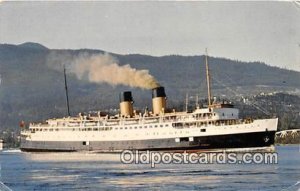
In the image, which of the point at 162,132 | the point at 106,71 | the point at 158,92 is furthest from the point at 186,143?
the point at 106,71

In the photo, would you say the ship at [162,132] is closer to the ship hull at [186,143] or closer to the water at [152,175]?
the ship hull at [186,143]

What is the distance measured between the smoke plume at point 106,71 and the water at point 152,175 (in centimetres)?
106

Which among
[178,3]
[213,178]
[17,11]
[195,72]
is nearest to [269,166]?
[213,178]

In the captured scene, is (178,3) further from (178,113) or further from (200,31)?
(178,113)

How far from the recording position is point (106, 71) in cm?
936

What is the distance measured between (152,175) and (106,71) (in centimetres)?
140

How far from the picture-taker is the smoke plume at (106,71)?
9000mm

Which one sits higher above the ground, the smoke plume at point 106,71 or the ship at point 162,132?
the smoke plume at point 106,71

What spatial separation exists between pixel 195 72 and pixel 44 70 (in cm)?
185

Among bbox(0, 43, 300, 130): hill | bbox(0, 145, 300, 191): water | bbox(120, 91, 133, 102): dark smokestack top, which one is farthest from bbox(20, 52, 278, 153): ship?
bbox(0, 43, 300, 130): hill

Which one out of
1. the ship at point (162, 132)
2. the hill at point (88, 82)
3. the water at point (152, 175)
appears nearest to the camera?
the water at point (152, 175)

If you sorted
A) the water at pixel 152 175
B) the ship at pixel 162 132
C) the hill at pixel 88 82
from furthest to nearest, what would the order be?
the ship at pixel 162 132 → the hill at pixel 88 82 → the water at pixel 152 175

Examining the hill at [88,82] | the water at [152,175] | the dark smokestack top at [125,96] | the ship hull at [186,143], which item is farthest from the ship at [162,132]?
the hill at [88,82]

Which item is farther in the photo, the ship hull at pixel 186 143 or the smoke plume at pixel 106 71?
the ship hull at pixel 186 143
